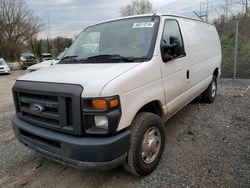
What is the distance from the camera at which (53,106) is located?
8.01ft

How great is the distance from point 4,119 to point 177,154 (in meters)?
4.46

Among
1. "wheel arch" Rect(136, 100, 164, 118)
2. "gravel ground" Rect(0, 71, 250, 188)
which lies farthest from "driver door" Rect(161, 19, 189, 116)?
"gravel ground" Rect(0, 71, 250, 188)

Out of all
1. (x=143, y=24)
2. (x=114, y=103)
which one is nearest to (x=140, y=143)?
(x=114, y=103)

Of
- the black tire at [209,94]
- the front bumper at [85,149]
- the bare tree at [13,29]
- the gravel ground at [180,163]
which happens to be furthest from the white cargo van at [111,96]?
the bare tree at [13,29]

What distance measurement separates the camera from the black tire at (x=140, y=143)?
8.54ft

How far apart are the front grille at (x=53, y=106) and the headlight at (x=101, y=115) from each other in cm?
8

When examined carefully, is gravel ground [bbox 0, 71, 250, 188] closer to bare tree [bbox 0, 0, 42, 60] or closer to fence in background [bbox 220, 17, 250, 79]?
fence in background [bbox 220, 17, 250, 79]

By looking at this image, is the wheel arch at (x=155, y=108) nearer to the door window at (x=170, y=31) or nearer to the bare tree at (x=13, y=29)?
the door window at (x=170, y=31)

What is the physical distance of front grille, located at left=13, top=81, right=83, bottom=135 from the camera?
90.4 inches

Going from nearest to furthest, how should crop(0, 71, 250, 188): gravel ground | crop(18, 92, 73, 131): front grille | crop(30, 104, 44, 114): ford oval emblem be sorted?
crop(18, 92, 73, 131): front grille → crop(30, 104, 44, 114): ford oval emblem → crop(0, 71, 250, 188): gravel ground

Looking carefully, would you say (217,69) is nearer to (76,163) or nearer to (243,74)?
(243,74)

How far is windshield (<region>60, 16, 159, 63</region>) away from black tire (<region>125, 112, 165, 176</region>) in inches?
31.3

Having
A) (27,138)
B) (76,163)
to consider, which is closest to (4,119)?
A: (27,138)

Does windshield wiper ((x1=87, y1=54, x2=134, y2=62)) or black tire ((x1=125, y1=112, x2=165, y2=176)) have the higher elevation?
windshield wiper ((x1=87, y1=54, x2=134, y2=62))
